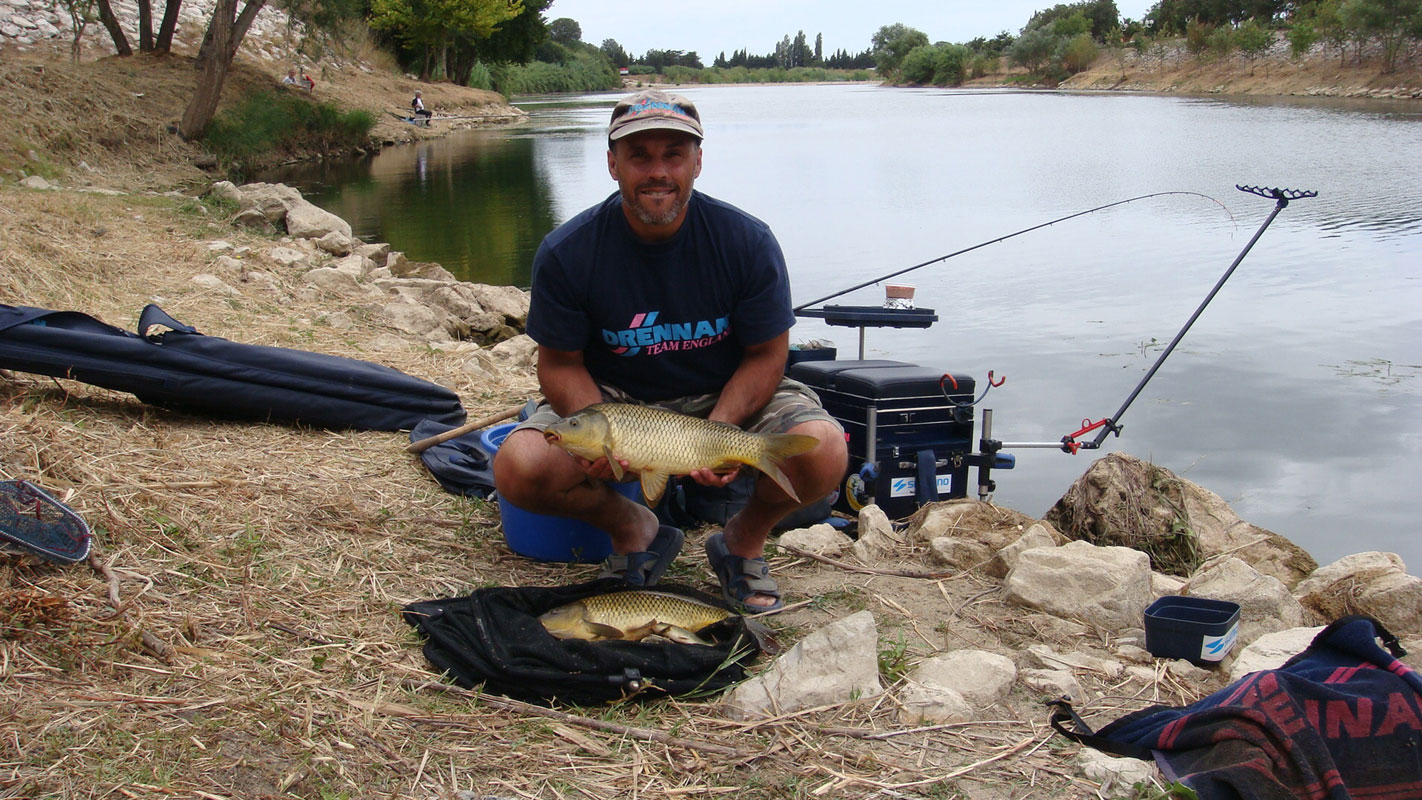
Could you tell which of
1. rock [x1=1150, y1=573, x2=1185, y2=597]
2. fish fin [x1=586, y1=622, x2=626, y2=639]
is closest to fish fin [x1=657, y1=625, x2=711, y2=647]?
fish fin [x1=586, y1=622, x2=626, y2=639]

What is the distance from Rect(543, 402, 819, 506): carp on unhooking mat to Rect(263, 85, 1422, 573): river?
10.1ft

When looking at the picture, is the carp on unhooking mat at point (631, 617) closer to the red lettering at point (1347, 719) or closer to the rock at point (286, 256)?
the red lettering at point (1347, 719)

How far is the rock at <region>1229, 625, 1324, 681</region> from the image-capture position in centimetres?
289

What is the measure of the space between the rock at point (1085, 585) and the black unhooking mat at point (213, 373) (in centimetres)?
252

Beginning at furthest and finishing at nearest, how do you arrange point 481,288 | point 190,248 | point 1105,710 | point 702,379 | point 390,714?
1. point 481,288
2. point 190,248
3. point 702,379
4. point 1105,710
5. point 390,714

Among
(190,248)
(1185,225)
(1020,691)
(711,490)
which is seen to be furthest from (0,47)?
(1020,691)

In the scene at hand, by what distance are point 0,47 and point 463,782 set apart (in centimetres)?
2488

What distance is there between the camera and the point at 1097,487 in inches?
186

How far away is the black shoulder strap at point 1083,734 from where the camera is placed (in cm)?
235

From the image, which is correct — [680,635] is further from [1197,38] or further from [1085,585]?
[1197,38]

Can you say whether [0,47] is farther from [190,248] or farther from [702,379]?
[702,379]

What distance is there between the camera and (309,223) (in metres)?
12.1

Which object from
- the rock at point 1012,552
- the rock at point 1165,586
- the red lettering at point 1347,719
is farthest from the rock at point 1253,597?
the red lettering at point 1347,719

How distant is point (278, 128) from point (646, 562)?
23.1 meters
